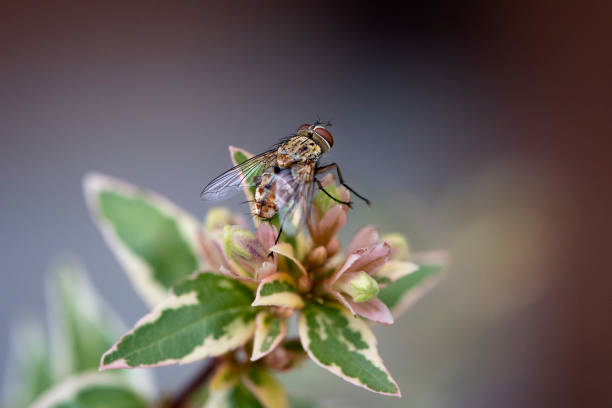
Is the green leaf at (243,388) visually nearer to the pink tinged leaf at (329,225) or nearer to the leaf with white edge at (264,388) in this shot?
the leaf with white edge at (264,388)

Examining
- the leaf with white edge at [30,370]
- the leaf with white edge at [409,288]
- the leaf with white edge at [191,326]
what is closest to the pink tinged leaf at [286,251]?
the leaf with white edge at [191,326]

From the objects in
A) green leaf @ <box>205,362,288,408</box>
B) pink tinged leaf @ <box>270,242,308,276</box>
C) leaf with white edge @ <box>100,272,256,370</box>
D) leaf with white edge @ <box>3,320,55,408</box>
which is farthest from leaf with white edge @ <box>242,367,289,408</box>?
leaf with white edge @ <box>3,320,55,408</box>

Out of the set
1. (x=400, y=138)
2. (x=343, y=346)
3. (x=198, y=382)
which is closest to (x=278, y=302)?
(x=343, y=346)

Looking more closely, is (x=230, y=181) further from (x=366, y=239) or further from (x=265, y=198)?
(x=366, y=239)

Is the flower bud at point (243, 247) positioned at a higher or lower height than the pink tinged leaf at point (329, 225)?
higher

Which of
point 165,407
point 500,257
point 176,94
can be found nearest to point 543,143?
point 500,257
